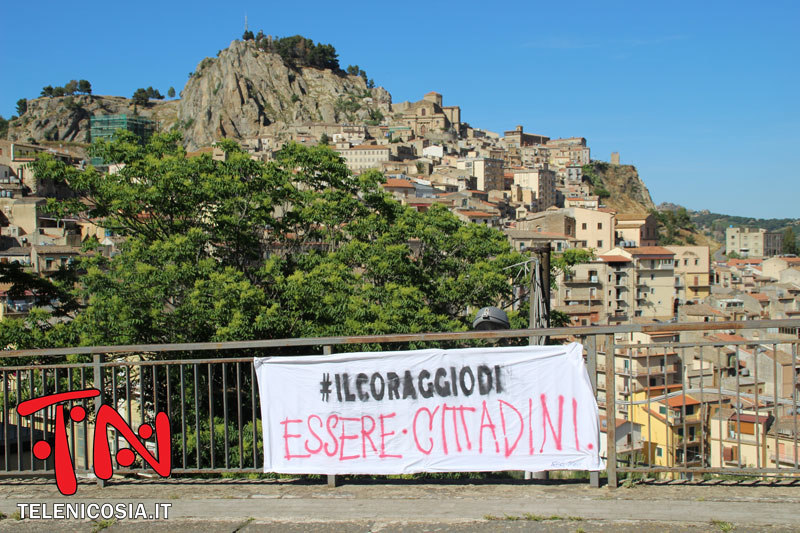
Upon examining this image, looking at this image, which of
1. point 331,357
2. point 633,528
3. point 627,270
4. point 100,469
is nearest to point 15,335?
point 100,469

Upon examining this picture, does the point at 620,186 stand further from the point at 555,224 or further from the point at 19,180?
the point at 19,180

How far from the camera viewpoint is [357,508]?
15.6 feet

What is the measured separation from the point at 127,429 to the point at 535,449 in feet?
9.41

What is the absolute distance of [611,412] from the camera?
192 inches

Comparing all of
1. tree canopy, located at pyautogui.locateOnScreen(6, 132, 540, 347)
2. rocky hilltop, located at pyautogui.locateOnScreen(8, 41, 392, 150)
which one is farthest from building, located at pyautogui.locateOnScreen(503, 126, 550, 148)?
tree canopy, located at pyautogui.locateOnScreen(6, 132, 540, 347)

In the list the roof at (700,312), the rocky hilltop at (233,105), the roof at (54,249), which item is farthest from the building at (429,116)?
the roof at (54,249)

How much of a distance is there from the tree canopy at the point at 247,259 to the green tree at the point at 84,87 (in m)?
180

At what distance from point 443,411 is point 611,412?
44.4 inches

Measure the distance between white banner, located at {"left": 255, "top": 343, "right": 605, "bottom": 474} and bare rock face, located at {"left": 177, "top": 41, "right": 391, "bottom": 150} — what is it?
157483 mm

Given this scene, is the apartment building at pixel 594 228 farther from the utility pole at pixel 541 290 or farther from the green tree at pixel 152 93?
the green tree at pixel 152 93

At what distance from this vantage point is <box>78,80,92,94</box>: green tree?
183000mm

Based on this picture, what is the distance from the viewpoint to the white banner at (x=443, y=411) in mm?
4883

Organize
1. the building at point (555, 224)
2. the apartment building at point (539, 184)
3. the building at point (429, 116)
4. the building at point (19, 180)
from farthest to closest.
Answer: the building at point (429, 116), the apartment building at point (539, 184), the building at point (19, 180), the building at point (555, 224)

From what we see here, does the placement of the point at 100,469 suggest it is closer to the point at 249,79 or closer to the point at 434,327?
the point at 434,327
